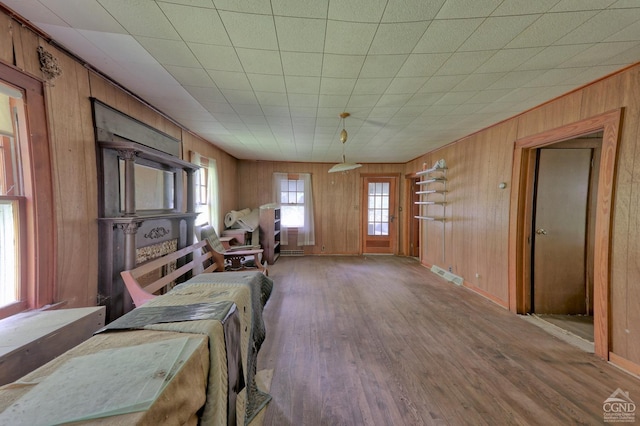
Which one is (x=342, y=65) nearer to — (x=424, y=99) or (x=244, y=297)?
(x=424, y=99)

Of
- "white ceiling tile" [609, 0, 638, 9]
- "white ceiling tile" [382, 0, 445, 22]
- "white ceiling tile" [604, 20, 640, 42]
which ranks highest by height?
"white ceiling tile" [382, 0, 445, 22]

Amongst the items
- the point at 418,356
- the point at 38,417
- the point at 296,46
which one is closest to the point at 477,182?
the point at 418,356

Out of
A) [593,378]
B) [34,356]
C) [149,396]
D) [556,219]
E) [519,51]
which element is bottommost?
[593,378]

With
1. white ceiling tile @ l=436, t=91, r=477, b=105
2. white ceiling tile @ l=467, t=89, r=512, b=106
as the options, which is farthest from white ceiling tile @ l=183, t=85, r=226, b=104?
white ceiling tile @ l=467, t=89, r=512, b=106

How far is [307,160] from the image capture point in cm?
555

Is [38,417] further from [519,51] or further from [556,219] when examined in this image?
[556,219]

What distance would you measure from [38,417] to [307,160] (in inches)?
212

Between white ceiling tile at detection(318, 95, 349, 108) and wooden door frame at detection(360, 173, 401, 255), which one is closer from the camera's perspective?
white ceiling tile at detection(318, 95, 349, 108)

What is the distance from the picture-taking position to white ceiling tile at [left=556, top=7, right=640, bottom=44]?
4.20 feet

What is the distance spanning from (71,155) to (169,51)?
1.03m

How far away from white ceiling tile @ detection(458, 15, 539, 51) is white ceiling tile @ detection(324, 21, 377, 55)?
66 centimetres

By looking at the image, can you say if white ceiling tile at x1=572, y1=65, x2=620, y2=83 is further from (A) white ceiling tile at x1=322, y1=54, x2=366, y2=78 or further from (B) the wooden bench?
(B) the wooden bench

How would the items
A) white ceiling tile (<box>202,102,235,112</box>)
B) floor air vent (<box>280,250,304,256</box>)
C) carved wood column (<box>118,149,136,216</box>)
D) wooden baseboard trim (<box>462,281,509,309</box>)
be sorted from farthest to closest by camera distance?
floor air vent (<box>280,250,304,256</box>)
wooden baseboard trim (<box>462,281,509,309</box>)
white ceiling tile (<box>202,102,235,112</box>)
carved wood column (<box>118,149,136,216</box>)

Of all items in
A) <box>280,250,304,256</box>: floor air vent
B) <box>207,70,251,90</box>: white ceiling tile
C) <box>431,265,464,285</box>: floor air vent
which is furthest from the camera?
<box>280,250,304,256</box>: floor air vent
